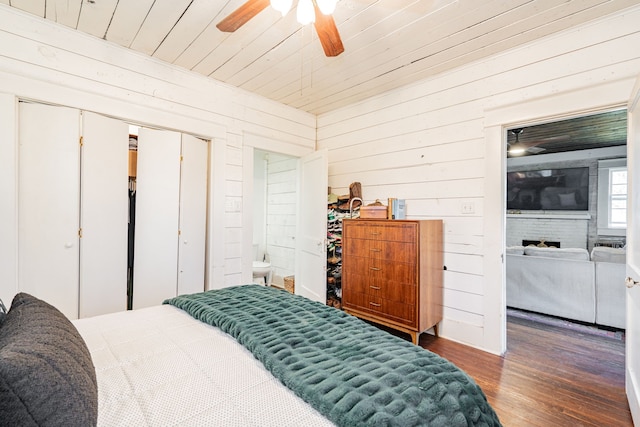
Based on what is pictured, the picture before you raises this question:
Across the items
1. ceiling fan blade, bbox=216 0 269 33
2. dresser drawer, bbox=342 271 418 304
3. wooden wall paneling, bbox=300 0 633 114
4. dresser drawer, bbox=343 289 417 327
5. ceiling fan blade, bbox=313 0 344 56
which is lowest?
dresser drawer, bbox=343 289 417 327

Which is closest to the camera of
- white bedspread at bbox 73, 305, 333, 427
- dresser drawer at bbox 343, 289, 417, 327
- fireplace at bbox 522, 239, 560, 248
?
white bedspread at bbox 73, 305, 333, 427

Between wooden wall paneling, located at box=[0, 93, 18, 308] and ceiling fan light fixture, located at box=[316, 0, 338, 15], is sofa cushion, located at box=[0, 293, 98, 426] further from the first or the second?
ceiling fan light fixture, located at box=[316, 0, 338, 15]

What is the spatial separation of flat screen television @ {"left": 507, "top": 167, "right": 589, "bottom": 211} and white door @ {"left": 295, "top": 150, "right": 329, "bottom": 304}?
5.39 m

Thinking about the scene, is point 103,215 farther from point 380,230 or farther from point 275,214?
point 275,214

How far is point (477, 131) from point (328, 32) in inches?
66.5

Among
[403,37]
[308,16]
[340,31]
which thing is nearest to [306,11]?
[308,16]

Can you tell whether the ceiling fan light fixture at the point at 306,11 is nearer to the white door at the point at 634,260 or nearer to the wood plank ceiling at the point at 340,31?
the wood plank ceiling at the point at 340,31

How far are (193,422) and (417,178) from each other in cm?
278

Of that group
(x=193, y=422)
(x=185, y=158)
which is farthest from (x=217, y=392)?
(x=185, y=158)

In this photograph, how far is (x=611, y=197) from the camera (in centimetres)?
609

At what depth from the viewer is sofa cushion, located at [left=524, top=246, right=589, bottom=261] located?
338cm

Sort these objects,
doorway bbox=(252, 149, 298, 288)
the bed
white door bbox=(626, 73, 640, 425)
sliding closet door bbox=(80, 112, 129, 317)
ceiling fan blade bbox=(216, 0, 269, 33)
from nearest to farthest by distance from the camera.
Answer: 1. the bed
2. ceiling fan blade bbox=(216, 0, 269, 33)
3. white door bbox=(626, 73, 640, 425)
4. sliding closet door bbox=(80, 112, 129, 317)
5. doorway bbox=(252, 149, 298, 288)

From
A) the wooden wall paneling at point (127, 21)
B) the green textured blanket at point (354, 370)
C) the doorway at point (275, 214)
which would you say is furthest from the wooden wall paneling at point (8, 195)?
the doorway at point (275, 214)

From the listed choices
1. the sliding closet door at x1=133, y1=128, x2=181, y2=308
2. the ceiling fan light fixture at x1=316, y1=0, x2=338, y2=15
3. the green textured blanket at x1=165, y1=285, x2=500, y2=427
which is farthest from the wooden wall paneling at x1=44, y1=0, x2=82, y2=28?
the green textured blanket at x1=165, y1=285, x2=500, y2=427
